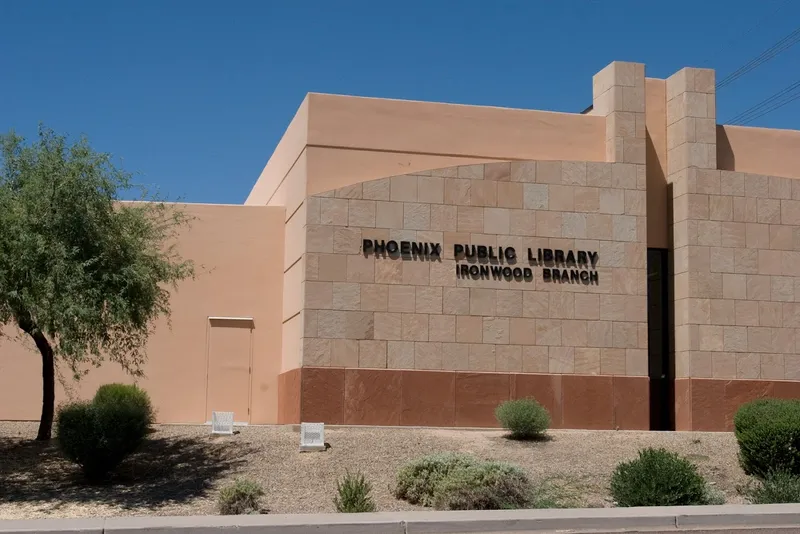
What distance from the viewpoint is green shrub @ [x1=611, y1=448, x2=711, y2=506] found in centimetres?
1538

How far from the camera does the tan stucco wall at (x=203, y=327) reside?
2512 centimetres

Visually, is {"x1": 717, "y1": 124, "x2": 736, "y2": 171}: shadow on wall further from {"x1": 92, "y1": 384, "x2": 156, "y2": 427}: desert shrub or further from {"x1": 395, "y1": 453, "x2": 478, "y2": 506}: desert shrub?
{"x1": 92, "y1": 384, "x2": 156, "y2": 427}: desert shrub

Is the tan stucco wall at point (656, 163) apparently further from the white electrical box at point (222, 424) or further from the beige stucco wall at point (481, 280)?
the white electrical box at point (222, 424)

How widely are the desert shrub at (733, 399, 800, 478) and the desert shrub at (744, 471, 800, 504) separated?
4.42ft

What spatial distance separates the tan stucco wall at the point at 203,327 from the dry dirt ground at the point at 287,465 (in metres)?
2.83

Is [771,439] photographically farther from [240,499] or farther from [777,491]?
[240,499]

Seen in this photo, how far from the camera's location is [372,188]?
2333cm

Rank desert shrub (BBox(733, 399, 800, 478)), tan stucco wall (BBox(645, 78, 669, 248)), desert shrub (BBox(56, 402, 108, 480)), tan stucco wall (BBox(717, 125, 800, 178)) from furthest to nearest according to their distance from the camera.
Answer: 1. tan stucco wall (BBox(717, 125, 800, 178))
2. tan stucco wall (BBox(645, 78, 669, 248))
3. desert shrub (BBox(733, 399, 800, 478))
4. desert shrub (BBox(56, 402, 108, 480))

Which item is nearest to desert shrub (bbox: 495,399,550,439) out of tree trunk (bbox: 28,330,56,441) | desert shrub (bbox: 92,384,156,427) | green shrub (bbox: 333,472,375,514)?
green shrub (bbox: 333,472,375,514)

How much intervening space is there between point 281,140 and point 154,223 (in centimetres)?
917

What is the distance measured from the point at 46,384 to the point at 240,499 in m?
6.97

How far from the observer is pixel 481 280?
23531 mm

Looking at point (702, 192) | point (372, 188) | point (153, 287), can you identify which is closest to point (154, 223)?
point (153, 287)

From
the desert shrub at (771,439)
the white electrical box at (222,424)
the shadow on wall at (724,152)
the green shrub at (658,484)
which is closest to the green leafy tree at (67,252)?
the white electrical box at (222,424)
